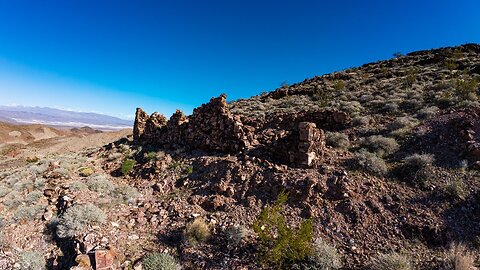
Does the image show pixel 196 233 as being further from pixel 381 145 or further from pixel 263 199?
pixel 381 145

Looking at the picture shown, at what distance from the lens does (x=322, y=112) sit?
13.2 m

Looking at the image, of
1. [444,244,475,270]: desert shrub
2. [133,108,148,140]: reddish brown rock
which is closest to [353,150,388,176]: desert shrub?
[444,244,475,270]: desert shrub

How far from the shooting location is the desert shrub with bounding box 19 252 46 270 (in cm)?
636

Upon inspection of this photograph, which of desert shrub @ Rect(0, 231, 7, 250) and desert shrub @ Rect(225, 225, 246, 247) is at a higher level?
desert shrub @ Rect(225, 225, 246, 247)

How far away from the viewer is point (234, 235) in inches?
271

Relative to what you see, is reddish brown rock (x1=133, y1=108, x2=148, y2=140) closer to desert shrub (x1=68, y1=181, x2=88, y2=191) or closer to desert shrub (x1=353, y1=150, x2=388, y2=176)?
desert shrub (x1=68, y1=181, x2=88, y2=191)

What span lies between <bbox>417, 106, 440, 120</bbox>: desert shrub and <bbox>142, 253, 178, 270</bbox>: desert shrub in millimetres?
11734

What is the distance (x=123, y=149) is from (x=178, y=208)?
21.0 feet

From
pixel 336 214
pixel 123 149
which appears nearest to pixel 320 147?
pixel 336 214

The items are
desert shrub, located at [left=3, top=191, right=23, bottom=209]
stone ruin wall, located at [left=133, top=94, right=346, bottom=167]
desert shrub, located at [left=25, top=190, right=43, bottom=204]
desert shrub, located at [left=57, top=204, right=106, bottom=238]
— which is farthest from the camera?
stone ruin wall, located at [left=133, top=94, right=346, bottom=167]

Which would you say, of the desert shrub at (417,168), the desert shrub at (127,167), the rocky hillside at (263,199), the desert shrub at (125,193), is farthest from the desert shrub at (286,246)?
the desert shrub at (127,167)

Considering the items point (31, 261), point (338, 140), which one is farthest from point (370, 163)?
point (31, 261)

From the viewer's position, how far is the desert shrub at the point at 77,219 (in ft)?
23.9

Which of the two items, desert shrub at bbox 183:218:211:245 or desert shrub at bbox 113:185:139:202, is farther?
desert shrub at bbox 113:185:139:202
